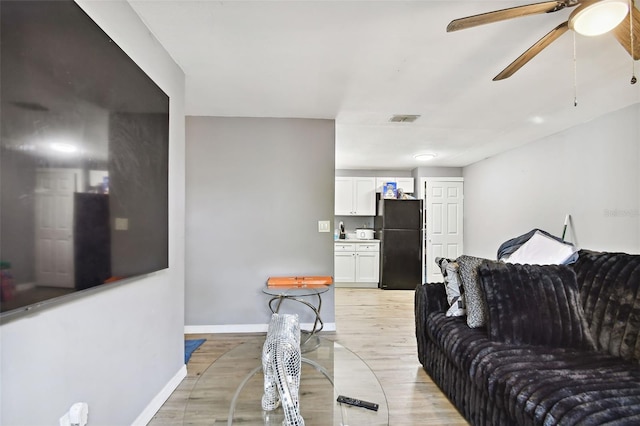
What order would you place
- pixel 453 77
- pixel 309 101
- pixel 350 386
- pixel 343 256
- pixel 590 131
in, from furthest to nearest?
1. pixel 343 256
2. pixel 590 131
3. pixel 309 101
4. pixel 453 77
5. pixel 350 386

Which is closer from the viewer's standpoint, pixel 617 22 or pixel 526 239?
pixel 617 22

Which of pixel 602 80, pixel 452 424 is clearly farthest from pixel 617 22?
pixel 452 424

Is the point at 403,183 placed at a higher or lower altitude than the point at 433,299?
higher

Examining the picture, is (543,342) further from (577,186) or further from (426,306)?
(577,186)

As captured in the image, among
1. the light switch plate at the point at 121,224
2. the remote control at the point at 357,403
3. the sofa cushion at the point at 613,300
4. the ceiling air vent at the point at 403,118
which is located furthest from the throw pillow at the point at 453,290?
the light switch plate at the point at 121,224

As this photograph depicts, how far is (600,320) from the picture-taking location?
179 centimetres

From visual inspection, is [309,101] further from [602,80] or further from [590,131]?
[590,131]

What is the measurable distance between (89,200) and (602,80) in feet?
11.7

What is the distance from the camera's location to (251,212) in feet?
11.0

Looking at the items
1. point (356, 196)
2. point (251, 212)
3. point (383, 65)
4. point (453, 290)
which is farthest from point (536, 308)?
point (356, 196)

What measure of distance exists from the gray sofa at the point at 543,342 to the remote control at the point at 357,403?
0.65 metres

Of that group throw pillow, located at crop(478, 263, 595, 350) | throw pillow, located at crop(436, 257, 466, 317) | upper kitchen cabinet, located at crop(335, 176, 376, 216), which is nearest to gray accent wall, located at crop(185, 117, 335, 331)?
throw pillow, located at crop(436, 257, 466, 317)

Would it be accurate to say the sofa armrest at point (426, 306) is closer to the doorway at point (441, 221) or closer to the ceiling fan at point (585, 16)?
the ceiling fan at point (585, 16)

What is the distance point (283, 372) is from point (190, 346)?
6.66ft
